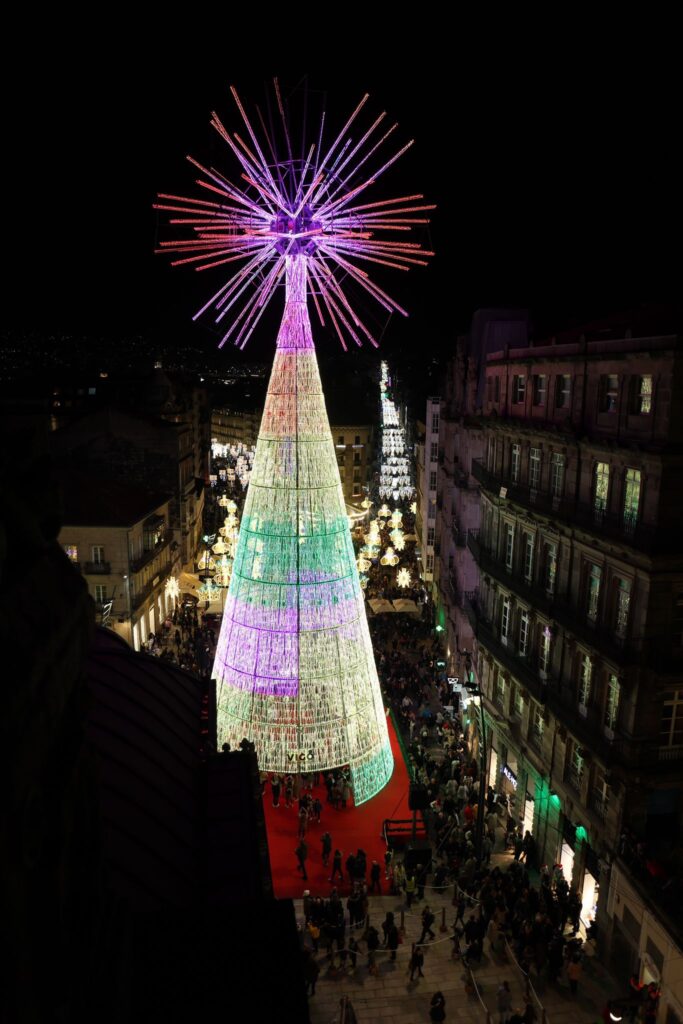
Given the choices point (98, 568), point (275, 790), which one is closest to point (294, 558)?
point (275, 790)

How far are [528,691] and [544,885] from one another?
7.24 m

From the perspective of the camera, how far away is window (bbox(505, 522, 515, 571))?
99.4 feet

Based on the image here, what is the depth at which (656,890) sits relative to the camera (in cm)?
1950

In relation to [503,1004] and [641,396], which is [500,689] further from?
[503,1004]

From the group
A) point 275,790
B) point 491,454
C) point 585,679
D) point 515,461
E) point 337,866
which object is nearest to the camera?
point 337,866

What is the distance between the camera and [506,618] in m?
30.9

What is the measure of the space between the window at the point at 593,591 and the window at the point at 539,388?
737 centimetres

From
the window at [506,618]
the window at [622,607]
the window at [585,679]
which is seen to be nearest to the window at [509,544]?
the window at [506,618]

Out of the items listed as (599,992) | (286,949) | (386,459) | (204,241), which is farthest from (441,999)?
(386,459)

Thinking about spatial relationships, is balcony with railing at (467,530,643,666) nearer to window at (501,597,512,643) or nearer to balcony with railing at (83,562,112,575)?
window at (501,597,512,643)

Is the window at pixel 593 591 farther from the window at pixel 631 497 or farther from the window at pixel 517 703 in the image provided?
the window at pixel 517 703

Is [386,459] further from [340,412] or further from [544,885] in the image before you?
[544,885]

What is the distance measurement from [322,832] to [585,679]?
10.7 m

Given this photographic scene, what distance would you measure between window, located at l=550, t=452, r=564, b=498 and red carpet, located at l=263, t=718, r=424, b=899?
12637 mm
